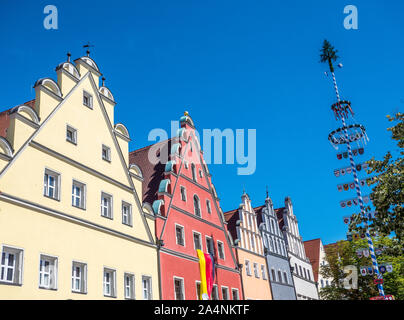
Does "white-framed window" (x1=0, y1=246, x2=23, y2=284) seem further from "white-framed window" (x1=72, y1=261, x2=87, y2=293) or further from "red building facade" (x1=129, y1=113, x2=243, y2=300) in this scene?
"red building facade" (x1=129, y1=113, x2=243, y2=300)

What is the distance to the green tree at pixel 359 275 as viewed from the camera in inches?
1495

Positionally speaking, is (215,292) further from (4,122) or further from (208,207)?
(4,122)

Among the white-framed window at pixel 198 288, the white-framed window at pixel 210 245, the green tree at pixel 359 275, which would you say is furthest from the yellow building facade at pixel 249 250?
the green tree at pixel 359 275

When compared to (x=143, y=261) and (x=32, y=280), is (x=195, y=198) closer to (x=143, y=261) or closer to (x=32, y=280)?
(x=143, y=261)

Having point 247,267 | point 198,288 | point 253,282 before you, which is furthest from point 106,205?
point 253,282

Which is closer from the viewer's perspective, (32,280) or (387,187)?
(32,280)

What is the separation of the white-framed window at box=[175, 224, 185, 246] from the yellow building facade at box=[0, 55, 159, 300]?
2.64m

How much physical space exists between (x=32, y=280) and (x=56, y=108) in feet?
26.4

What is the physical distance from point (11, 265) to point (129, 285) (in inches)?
289

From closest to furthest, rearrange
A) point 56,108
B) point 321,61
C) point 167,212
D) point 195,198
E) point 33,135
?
point 33,135 < point 56,108 < point 167,212 < point 195,198 < point 321,61

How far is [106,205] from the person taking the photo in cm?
2216
